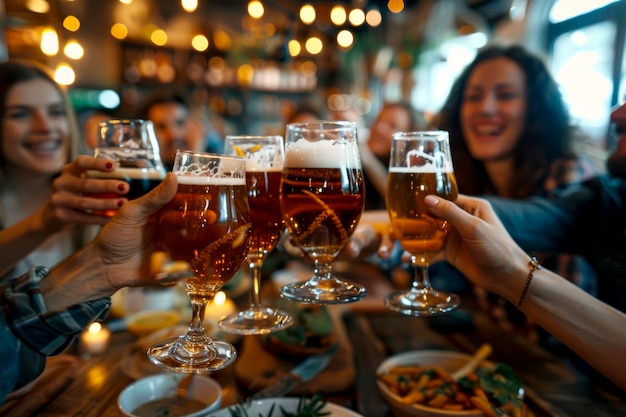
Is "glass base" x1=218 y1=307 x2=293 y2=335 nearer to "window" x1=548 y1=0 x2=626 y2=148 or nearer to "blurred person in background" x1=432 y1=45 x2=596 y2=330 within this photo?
"blurred person in background" x1=432 y1=45 x2=596 y2=330

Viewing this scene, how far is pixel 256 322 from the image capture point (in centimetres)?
Answer: 95

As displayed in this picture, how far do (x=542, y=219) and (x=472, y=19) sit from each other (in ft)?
16.1

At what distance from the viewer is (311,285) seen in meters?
0.96

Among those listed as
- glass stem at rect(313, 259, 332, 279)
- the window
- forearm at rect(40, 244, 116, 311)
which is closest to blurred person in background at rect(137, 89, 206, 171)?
the window

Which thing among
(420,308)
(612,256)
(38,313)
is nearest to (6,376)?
(38,313)

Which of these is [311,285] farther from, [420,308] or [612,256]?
[612,256]

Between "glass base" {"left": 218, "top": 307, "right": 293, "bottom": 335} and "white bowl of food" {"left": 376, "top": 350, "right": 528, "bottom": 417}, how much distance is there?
302 mm

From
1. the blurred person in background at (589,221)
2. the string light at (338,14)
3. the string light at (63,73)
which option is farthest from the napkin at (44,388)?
the string light at (338,14)

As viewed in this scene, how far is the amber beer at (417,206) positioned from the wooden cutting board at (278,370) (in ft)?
1.40

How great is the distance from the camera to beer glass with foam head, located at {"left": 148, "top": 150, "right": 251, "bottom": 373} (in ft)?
2.53

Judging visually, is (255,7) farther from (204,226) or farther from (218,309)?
(204,226)

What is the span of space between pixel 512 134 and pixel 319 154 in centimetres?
128

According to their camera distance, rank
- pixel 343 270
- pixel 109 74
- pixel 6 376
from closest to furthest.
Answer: pixel 6 376 < pixel 343 270 < pixel 109 74

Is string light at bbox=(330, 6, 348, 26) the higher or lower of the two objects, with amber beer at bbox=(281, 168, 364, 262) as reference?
higher
